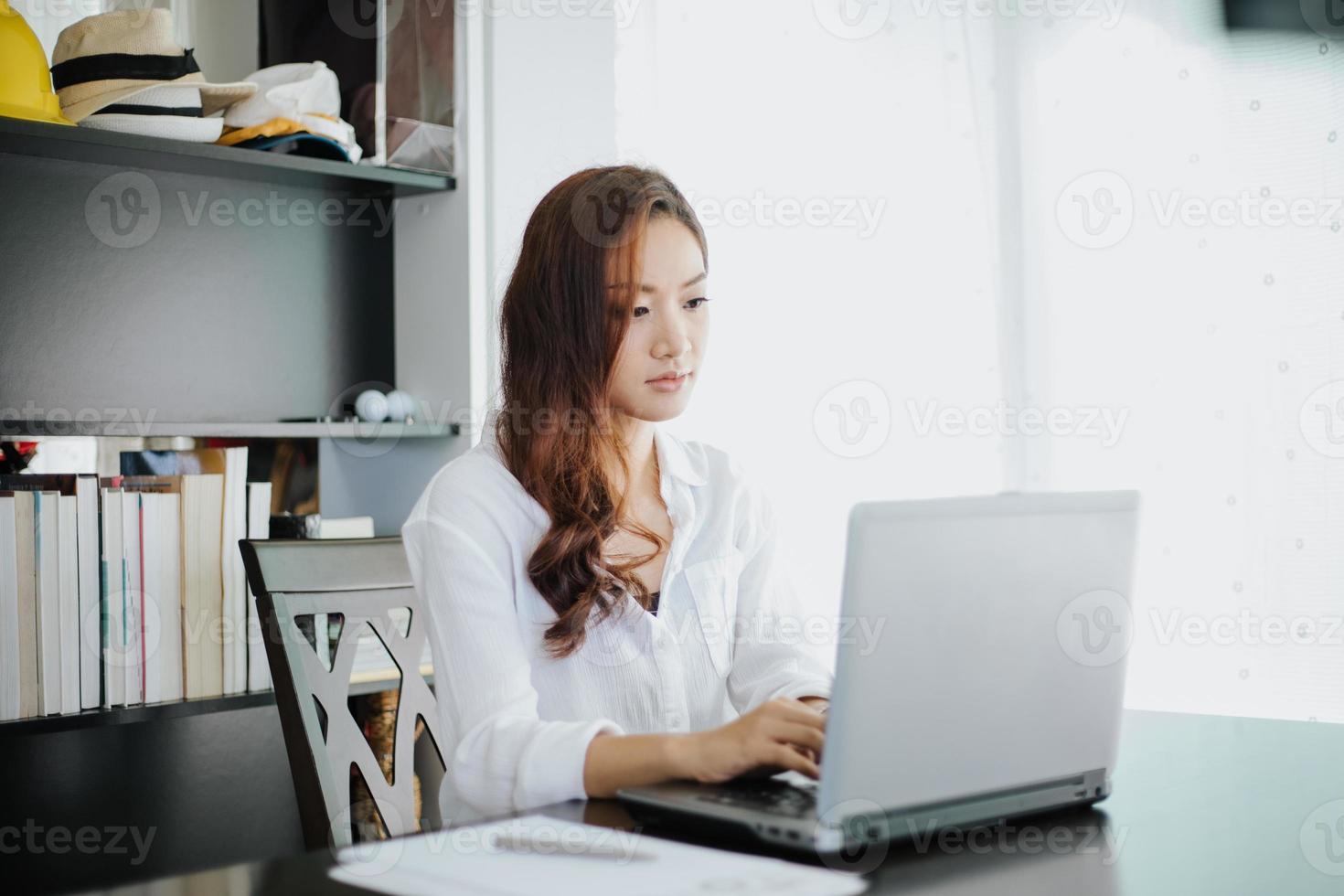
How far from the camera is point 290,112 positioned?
2139mm

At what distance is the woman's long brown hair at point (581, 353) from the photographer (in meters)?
1.49

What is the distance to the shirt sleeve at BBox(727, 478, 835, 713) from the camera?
1490mm

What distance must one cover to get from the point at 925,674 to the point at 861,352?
1.78 meters

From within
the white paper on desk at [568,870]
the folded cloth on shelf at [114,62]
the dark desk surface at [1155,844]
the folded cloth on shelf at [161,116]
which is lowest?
the dark desk surface at [1155,844]

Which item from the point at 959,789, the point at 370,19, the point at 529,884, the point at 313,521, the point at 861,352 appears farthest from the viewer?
the point at 861,352

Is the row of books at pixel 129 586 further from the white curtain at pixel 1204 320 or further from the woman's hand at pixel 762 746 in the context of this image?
A: the white curtain at pixel 1204 320

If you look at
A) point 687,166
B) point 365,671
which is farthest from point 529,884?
point 687,166

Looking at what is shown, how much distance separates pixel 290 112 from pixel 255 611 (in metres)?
0.82

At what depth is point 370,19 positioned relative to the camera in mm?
2348

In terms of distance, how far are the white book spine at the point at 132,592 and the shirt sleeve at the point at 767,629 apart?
38.2 inches

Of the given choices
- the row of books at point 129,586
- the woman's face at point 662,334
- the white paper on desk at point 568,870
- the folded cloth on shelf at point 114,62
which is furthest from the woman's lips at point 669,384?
the folded cloth on shelf at point 114,62

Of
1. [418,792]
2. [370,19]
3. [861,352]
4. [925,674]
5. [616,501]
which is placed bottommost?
[418,792]

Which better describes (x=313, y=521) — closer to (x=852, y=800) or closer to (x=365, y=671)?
(x=365, y=671)

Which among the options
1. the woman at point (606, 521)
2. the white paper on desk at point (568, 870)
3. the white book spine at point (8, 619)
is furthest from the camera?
the white book spine at point (8, 619)
